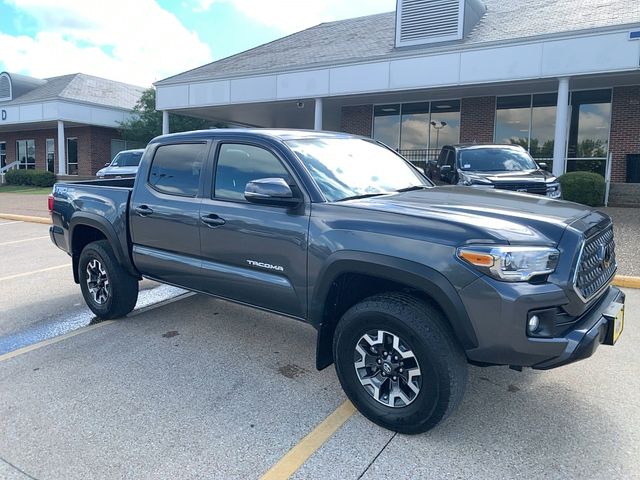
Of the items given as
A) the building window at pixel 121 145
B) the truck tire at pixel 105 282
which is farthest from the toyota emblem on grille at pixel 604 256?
the building window at pixel 121 145

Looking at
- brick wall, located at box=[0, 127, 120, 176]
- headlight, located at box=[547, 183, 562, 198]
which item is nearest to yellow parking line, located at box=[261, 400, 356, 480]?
headlight, located at box=[547, 183, 562, 198]

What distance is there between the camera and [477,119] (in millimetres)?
18406

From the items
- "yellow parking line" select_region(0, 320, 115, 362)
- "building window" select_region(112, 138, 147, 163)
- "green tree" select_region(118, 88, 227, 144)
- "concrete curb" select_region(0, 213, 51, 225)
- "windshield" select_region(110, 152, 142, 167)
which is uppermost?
→ "green tree" select_region(118, 88, 227, 144)

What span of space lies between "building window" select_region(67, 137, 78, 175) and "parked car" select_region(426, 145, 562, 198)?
1010 inches

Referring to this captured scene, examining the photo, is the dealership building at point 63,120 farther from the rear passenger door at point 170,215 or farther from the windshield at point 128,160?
the rear passenger door at point 170,215

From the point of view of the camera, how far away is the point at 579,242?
2844 millimetres

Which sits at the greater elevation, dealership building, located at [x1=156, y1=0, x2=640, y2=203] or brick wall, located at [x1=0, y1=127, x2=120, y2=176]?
dealership building, located at [x1=156, y1=0, x2=640, y2=203]

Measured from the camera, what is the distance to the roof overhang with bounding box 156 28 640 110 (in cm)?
1342

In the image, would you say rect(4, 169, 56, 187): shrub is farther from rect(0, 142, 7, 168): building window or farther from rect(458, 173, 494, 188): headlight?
rect(458, 173, 494, 188): headlight

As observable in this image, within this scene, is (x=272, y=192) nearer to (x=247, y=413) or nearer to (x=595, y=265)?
(x=247, y=413)

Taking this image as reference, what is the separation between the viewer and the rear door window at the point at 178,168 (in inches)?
171

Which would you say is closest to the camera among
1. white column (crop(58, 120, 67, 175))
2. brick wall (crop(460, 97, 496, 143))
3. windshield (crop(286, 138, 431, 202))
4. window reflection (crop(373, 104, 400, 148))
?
windshield (crop(286, 138, 431, 202))

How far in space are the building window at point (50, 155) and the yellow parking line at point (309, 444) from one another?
3301 cm

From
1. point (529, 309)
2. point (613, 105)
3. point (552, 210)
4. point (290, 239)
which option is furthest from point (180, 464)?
point (613, 105)
